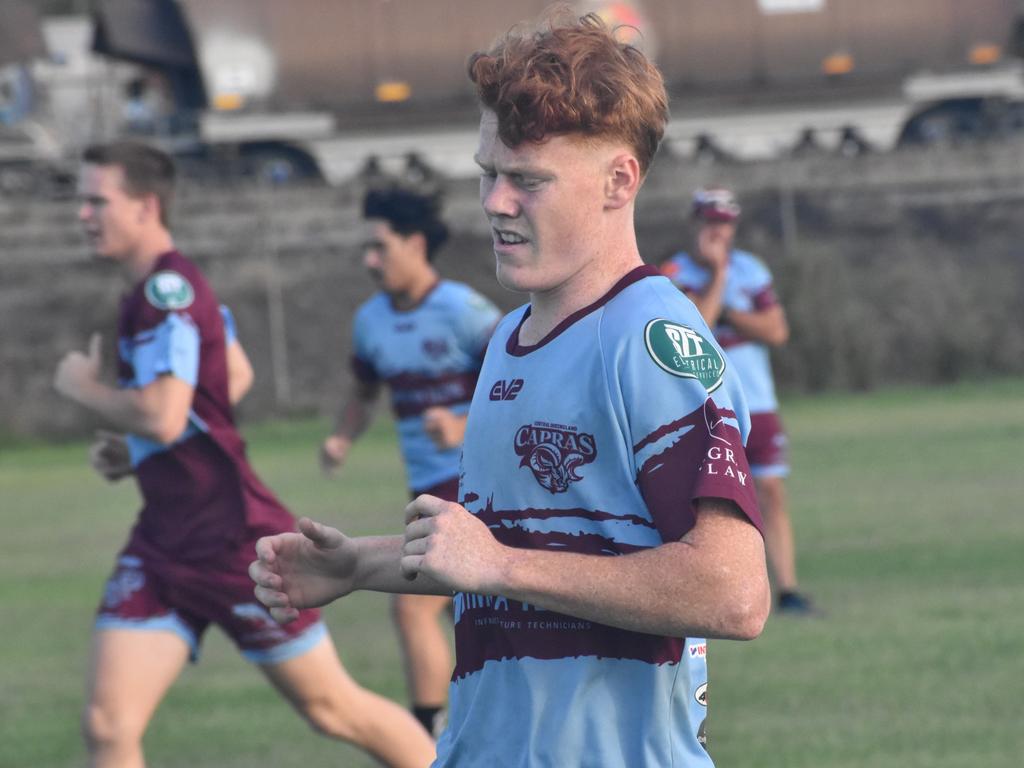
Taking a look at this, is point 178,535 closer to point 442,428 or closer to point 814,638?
point 442,428

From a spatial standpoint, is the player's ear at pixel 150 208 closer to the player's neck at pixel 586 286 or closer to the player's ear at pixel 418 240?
the player's ear at pixel 418 240

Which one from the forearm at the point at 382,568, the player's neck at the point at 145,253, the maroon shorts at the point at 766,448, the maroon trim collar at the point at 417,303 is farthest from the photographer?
the maroon shorts at the point at 766,448

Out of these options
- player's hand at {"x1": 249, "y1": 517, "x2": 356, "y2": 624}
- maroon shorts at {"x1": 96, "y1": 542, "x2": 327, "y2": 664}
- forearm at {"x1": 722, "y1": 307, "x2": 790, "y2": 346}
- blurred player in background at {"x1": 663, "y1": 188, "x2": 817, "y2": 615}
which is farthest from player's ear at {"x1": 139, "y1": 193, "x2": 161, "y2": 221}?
forearm at {"x1": 722, "y1": 307, "x2": 790, "y2": 346}

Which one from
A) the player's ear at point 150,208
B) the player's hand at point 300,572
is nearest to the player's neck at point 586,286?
the player's hand at point 300,572

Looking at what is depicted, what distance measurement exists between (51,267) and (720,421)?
27.0 m

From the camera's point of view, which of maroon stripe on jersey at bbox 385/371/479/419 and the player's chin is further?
Result: maroon stripe on jersey at bbox 385/371/479/419

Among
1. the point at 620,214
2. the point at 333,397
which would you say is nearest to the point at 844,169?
the point at 333,397

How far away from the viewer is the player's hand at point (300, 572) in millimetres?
3296

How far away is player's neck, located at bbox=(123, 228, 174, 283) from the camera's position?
6051 mm

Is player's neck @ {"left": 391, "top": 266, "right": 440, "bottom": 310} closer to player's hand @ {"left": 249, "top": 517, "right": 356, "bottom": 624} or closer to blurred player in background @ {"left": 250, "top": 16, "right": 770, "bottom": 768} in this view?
player's hand @ {"left": 249, "top": 517, "right": 356, "bottom": 624}

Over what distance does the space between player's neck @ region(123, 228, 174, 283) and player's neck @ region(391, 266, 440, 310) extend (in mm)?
2191

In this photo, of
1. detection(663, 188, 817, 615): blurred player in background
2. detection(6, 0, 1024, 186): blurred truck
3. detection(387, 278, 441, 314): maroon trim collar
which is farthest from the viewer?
detection(6, 0, 1024, 186): blurred truck

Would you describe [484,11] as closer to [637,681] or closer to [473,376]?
[473,376]

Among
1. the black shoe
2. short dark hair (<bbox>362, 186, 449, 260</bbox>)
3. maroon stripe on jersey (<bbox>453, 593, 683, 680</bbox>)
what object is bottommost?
the black shoe
